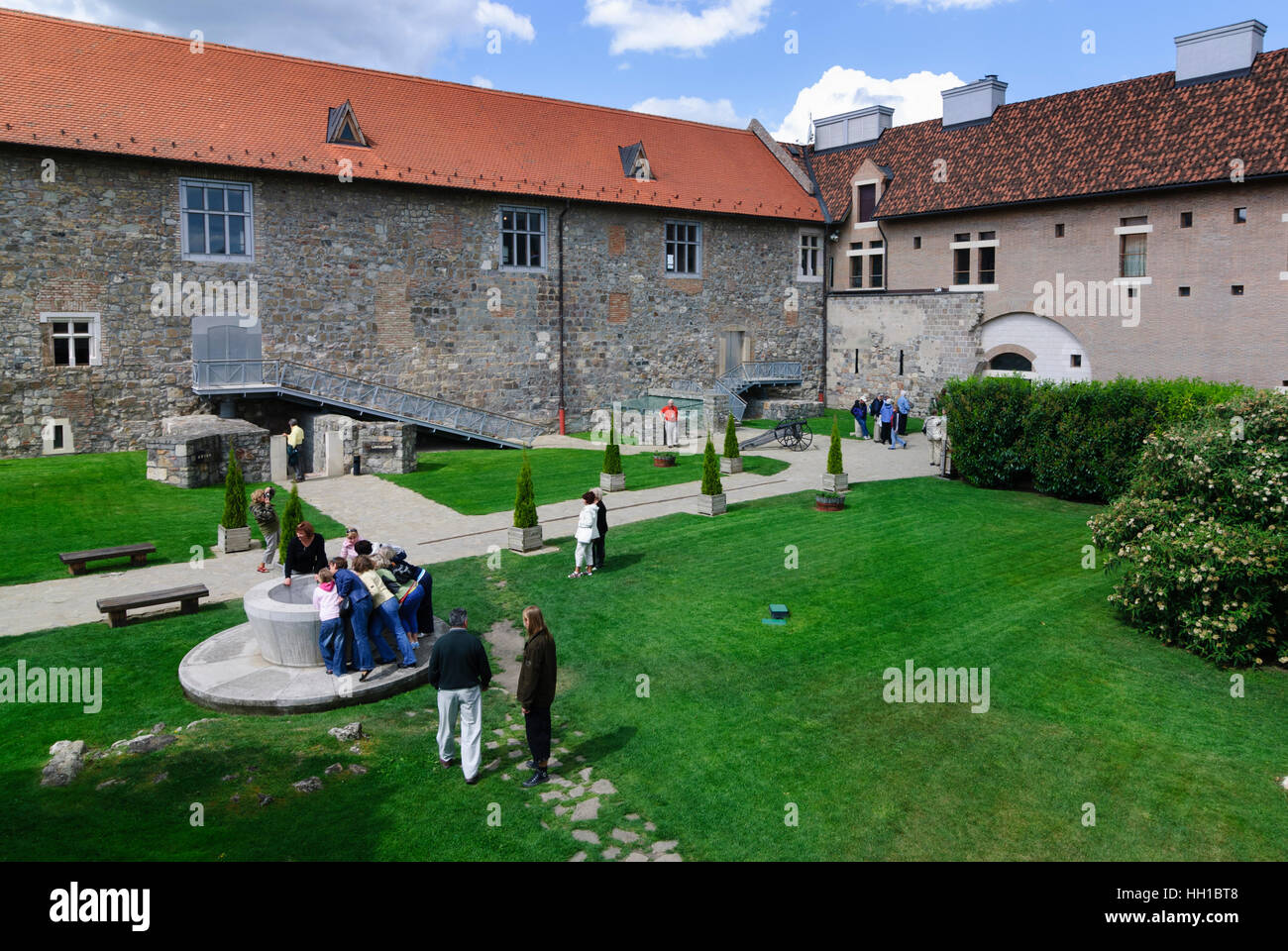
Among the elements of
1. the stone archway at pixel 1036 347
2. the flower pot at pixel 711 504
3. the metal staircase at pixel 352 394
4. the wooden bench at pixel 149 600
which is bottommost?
the wooden bench at pixel 149 600

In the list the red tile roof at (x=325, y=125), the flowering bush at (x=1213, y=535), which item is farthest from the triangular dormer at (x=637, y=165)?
the flowering bush at (x=1213, y=535)

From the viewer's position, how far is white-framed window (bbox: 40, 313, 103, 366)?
1027 inches

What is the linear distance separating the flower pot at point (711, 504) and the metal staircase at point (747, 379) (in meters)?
14.2

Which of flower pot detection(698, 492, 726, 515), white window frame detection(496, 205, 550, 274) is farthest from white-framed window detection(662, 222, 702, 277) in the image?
flower pot detection(698, 492, 726, 515)

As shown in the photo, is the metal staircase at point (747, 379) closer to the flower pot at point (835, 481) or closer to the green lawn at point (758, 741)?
the flower pot at point (835, 481)

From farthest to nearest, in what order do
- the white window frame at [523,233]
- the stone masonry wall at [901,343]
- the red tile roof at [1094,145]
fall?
the stone masonry wall at [901,343]
the white window frame at [523,233]
the red tile roof at [1094,145]

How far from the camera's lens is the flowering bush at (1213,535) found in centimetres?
1364

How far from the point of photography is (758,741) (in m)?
11.0

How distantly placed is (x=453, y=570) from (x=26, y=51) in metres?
21.4

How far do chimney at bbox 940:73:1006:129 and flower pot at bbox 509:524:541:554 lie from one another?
2777 centimetres

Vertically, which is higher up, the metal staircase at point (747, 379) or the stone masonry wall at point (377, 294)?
the stone masonry wall at point (377, 294)

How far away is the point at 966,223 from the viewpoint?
117 feet

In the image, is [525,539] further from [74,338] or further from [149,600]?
[74,338]

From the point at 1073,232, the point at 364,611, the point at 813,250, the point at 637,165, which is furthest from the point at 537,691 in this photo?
the point at 813,250
